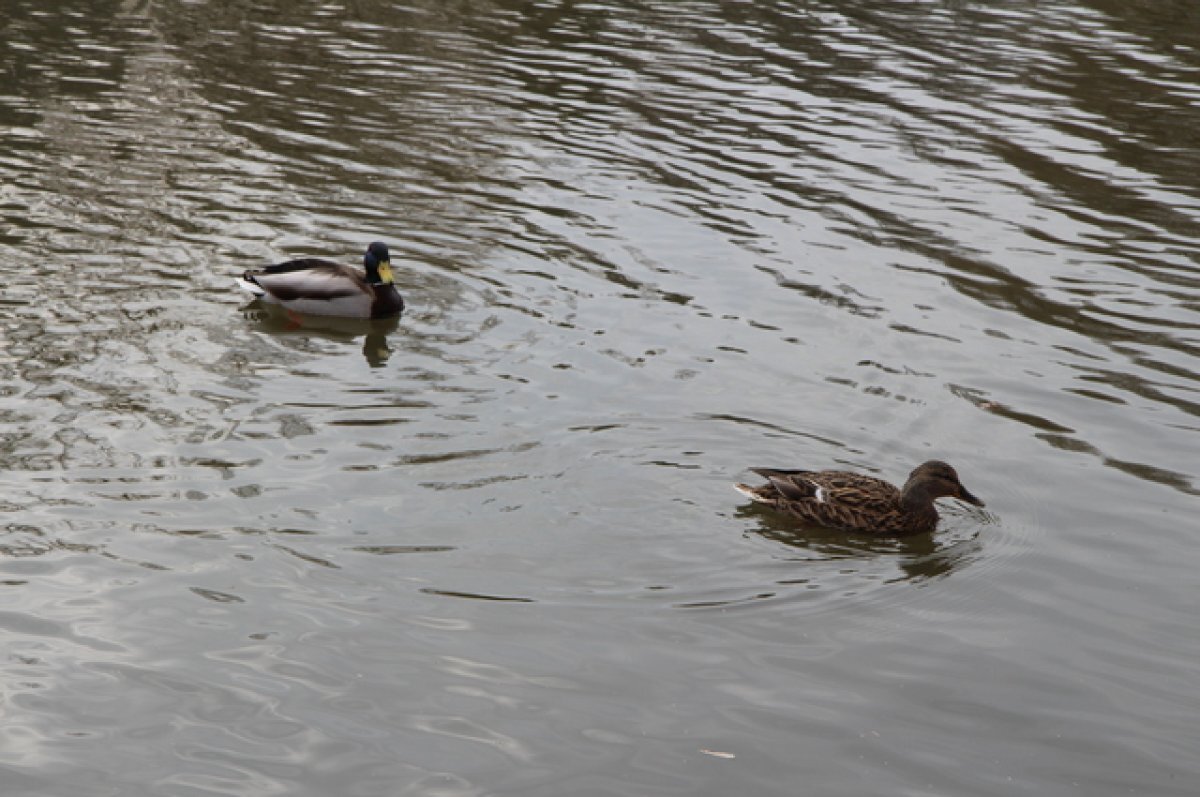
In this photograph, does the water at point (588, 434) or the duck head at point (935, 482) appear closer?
the water at point (588, 434)

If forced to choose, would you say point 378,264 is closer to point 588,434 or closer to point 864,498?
point 588,434

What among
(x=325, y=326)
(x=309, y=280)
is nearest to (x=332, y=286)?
(x=309, y=280)

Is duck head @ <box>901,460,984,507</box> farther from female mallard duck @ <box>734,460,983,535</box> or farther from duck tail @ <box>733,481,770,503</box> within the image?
duck tail @ <box>733,481,770,503</box>

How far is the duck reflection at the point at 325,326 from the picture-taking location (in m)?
13.0

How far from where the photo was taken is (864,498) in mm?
9523

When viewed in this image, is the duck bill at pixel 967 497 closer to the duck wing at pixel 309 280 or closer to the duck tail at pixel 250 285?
the duck wing at pixel 309 280

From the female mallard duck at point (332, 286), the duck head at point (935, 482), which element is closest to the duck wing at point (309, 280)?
the female mallard duck at point (332, 286)

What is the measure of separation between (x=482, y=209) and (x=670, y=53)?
8.68 m

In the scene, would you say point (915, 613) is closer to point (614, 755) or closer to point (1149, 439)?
point (614, 755)

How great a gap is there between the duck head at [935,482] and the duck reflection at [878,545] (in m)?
0.27

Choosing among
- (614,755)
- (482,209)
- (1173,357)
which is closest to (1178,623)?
(614,755)

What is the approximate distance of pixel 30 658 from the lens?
7.72 meters

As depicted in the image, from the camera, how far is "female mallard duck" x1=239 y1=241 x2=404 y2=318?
13.2m

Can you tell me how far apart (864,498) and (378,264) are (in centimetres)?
545
